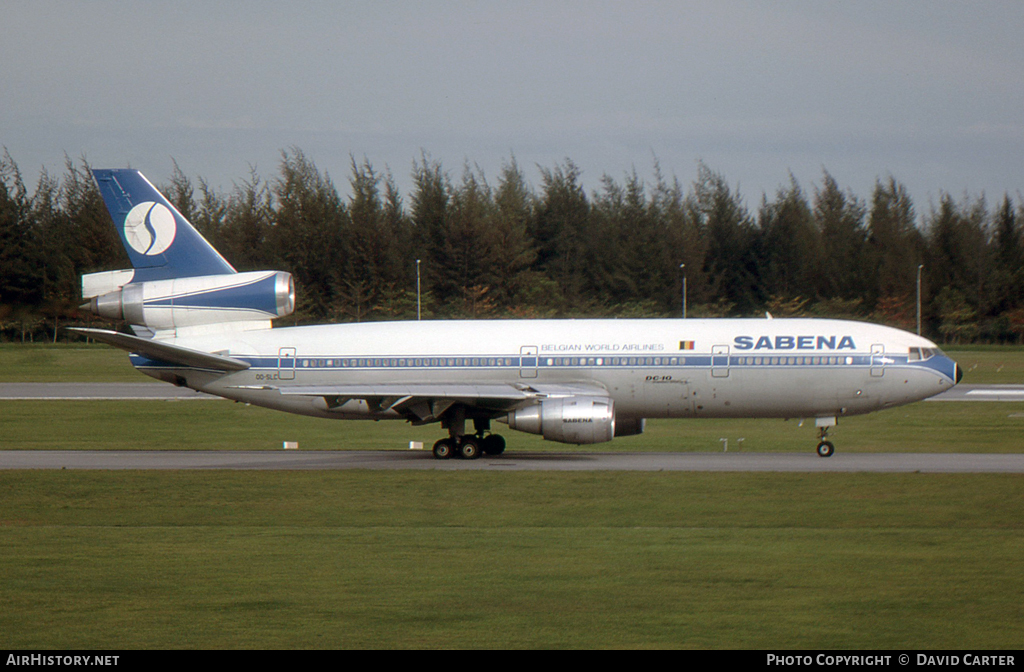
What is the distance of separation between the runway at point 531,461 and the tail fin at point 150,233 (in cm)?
570

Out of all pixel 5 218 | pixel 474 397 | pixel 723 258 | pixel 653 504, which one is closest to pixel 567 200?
pixel 723 258

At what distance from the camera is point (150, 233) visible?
33.2 metres

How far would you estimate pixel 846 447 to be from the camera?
34.1 metres

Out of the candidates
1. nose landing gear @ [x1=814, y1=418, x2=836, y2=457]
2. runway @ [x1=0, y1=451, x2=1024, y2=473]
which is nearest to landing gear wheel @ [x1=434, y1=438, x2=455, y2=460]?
runway @ [x1=0, y1=451, x2=1024, y2=473]

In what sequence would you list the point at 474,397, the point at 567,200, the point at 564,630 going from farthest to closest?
the point at 567,200 < the point at 474,397 < the point at 564,630

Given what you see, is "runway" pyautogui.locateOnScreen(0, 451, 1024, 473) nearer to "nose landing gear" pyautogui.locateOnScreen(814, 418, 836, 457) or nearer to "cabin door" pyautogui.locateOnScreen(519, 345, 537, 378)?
"nose landing gear" pyautogui.locateOnScreen(814, 418, 836, 457)

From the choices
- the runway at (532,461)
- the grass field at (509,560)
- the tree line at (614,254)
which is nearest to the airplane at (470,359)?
the runway at (532,461)

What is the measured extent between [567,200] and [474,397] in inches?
3586

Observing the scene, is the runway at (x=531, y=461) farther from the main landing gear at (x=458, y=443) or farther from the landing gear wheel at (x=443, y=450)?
the main landing gear at (x=458, y=443)

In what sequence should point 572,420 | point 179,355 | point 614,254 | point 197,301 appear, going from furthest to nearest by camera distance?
1. point 614,254
2. point 197,301
3. point 179,355
4. point 572,420

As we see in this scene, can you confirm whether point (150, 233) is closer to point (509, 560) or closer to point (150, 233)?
point (150, 233)

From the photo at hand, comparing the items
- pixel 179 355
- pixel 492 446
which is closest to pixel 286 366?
pixel 179 355

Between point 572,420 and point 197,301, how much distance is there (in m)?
12.5

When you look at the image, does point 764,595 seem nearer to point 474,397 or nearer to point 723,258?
point 474,397
